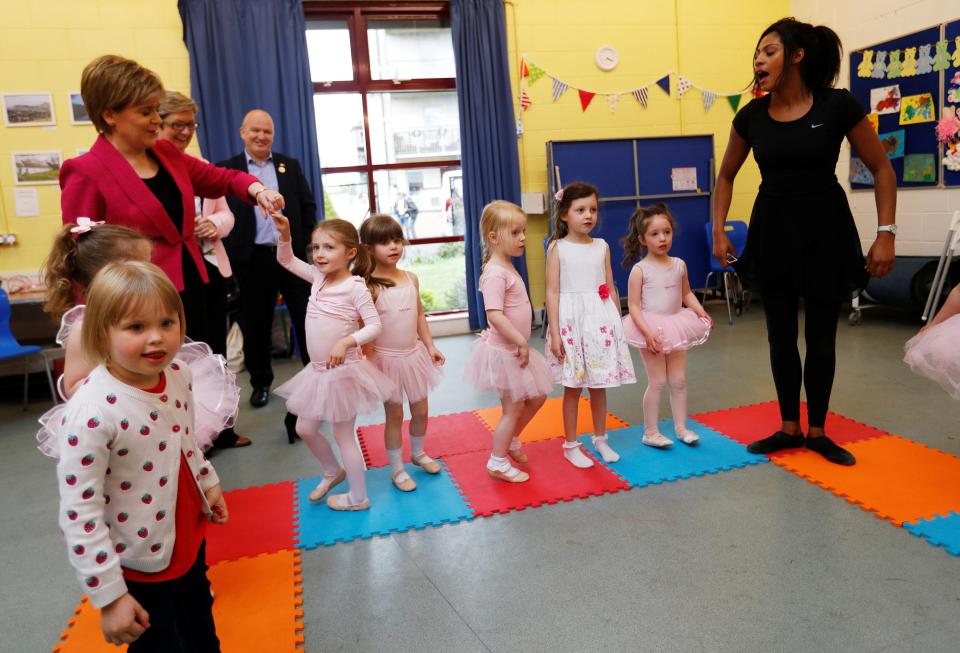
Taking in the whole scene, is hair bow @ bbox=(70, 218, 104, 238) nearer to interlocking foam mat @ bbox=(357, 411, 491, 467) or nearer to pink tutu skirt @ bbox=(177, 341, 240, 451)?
pink tutu skirt @ bbox=(177, 341, 240, 451)

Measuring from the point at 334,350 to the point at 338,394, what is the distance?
175 mm

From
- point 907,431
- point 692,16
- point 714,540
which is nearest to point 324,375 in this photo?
point 714,540

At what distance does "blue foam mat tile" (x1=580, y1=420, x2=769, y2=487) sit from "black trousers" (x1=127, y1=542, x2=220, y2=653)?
1.63 m

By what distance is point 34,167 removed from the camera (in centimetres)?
508

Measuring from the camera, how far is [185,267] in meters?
2.20

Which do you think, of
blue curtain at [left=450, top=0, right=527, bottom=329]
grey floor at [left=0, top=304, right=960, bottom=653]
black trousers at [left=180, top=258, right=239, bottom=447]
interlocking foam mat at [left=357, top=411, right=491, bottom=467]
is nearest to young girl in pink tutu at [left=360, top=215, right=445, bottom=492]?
interlocking foam mat at [left=357, top=411, right=491, bottom=467]

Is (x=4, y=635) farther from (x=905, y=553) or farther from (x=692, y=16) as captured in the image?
(x=692, y=16)

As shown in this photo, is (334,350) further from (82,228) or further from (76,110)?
(76,110)

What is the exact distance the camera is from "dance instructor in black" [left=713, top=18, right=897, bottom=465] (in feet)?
7.75

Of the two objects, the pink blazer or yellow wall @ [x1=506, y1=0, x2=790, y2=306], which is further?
yellow wall @ [x1=506, y1=0, x2=790, y2=306]

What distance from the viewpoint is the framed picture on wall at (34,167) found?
505 centimetres

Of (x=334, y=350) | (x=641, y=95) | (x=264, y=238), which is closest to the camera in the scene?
(x=334, y=350)

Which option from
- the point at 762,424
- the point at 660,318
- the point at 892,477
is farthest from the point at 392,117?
the point at 892,477

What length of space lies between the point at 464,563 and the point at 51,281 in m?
1.38
